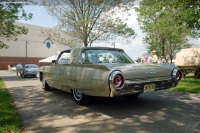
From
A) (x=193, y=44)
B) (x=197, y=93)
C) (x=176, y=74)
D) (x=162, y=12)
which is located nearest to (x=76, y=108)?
(x=176, y=74)

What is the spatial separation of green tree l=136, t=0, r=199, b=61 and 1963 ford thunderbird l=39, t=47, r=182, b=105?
6927 millimetres

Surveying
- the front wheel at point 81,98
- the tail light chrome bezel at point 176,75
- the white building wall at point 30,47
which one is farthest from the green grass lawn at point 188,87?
the white building wall at point 30,47

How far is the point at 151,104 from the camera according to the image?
5848 millimetres

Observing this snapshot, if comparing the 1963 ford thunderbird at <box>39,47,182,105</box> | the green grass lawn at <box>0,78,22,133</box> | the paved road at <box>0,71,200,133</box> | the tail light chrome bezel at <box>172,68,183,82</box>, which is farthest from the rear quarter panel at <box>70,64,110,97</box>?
the tail light chrome bezel at <box>172,68,183,82</box>

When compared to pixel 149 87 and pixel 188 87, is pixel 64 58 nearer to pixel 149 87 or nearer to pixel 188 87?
pixel 149 87

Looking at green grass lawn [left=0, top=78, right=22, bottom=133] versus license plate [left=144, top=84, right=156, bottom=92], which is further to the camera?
license plate [left=144, top=84, right=156, bottom=92]

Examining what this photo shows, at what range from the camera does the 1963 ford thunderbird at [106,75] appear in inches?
182

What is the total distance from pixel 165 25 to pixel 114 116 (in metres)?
13.6

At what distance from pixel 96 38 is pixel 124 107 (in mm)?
20217

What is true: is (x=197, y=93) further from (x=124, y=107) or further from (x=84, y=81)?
(x=84, y=81)

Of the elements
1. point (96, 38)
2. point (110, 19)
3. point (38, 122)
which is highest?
point (110, 19)

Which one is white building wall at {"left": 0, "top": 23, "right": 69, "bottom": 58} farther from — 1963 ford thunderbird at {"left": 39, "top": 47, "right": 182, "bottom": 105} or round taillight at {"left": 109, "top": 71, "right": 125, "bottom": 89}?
round taillight at {"left": 109, "top": 71, "right": 125, "bottom": 89}

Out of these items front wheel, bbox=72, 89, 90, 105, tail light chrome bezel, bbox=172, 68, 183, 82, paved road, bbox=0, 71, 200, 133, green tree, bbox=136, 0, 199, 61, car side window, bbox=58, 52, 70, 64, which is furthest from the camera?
green tree, bbox=136, 0, 199, 61

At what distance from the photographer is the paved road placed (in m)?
4.00
